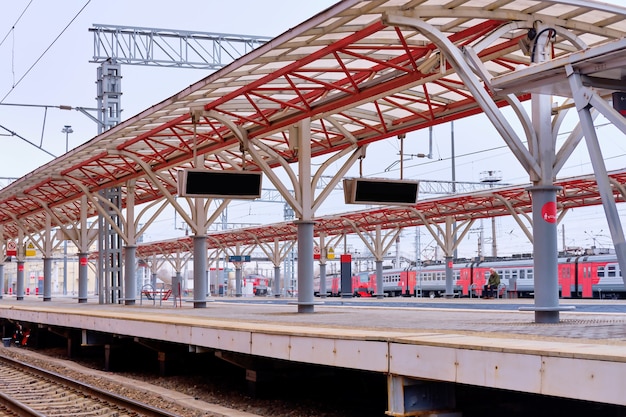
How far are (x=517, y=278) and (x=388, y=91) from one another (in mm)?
38387

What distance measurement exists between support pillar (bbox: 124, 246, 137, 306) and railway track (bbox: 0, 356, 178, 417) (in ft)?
41.8

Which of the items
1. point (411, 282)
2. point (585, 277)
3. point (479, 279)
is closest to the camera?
point (585, 277)

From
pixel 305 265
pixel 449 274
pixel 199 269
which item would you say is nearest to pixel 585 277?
pixel 449 274

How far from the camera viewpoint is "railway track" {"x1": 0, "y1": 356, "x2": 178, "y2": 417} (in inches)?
506

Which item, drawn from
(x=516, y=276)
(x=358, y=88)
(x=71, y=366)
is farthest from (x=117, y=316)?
(x=516, y=276)

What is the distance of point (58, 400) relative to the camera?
1459 centimetres

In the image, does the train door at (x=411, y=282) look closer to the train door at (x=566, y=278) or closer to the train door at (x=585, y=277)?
the train door at (x=566, y=278)

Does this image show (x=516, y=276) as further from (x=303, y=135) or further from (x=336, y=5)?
(x=336, y=5)

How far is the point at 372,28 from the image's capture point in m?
13.3

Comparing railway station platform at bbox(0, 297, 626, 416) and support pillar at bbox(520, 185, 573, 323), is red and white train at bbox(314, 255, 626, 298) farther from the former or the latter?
railway station platform at bbox(0, 297, 626, 416)

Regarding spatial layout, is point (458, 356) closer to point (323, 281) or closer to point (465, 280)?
point (323, 281)

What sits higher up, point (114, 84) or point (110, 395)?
point (114, 84)

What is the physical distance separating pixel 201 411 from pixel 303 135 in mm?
8513

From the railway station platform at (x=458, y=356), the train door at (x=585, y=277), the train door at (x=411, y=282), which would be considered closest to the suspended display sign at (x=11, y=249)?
the train door at (x=411, y=282)
